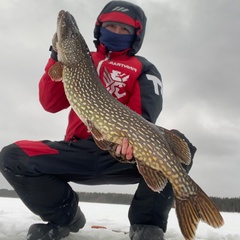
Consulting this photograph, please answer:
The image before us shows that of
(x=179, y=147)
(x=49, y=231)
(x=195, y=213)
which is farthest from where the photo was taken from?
(x=49, y=231)

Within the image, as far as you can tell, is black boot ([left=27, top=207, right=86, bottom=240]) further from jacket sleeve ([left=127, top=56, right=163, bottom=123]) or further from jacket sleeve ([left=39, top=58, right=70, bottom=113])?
jacket sleeve ([left=127, top=56, right=163, bottom=123])

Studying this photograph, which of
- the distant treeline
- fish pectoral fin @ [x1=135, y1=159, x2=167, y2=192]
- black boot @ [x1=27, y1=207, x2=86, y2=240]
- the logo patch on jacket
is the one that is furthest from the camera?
the distant treeline

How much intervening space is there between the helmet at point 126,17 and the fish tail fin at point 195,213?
6.61 ft

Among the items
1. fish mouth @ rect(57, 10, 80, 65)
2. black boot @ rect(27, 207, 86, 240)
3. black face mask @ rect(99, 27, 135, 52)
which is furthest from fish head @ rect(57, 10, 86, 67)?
black boot @ rect(27, 207, 86, 240)

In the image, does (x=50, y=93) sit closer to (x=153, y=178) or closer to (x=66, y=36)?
(x=66, y=36)

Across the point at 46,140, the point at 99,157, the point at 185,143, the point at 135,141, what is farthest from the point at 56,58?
the point at 185,143

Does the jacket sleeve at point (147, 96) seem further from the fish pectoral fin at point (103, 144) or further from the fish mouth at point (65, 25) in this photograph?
the fish mouth at point (65, 25)

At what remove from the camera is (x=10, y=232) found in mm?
3477

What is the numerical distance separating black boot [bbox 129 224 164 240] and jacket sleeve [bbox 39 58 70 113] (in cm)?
150

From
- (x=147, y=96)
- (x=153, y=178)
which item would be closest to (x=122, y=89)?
(x=147, y=96)

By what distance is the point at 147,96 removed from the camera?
11.4 feet

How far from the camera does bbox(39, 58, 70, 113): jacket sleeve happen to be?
344cm

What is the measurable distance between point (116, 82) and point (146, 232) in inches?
61.2

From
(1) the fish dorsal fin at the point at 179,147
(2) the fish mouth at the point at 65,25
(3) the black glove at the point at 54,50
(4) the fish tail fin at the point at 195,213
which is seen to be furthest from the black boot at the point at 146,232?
(2) the fish mouth at the point at 65,25
